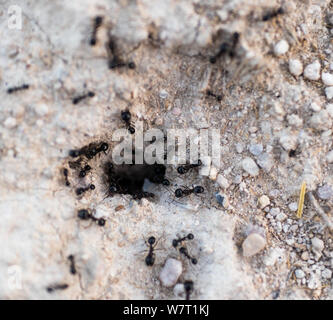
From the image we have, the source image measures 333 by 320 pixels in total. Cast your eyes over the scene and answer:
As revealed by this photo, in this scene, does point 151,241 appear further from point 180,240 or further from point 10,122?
point 10,122

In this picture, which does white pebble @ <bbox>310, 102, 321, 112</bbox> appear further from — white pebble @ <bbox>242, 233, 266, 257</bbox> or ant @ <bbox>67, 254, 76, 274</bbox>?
ant @ <bbox>67, 254, 76, 274</bbox>

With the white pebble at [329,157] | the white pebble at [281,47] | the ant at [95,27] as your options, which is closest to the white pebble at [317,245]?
the white pebble at [329,157]

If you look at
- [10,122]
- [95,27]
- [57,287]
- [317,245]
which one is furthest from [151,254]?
[95,27]

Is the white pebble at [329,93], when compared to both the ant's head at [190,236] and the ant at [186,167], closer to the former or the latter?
the ant at [186,167]

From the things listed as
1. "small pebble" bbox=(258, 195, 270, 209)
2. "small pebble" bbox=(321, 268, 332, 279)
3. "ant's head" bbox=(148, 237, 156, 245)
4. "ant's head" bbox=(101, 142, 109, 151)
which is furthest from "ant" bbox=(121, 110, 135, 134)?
"small pebble" bbox=(321, 268, 332, 279)

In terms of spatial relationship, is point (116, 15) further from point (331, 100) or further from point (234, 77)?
point (331, 100)

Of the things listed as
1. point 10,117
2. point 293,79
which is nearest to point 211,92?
point 293,79
